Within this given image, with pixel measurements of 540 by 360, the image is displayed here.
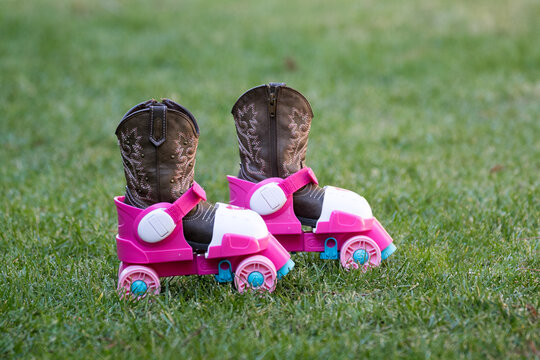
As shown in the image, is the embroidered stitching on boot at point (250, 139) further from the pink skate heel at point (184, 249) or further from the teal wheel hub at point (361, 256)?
the teal wheel hub at point (361, 256)

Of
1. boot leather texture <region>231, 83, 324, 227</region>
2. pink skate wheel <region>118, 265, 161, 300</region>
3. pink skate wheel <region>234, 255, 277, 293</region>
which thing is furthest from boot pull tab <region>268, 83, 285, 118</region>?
pink skate wheel <region>118, 265, 161, 300</region>

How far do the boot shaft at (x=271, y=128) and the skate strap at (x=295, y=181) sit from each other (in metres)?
0.06

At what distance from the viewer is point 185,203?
9.55 ft

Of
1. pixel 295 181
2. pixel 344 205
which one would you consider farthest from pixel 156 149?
pixel 344 205

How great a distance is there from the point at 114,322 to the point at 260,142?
A: 1.11 metres

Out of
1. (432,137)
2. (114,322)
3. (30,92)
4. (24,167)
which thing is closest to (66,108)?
(30,92)

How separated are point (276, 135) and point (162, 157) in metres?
0.59

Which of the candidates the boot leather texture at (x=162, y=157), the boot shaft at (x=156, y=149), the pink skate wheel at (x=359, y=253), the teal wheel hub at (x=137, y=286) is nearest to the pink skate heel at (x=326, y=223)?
the pink skate wheel at (x=359, y=253)

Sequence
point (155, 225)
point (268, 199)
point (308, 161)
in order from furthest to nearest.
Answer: point (308, 161) < point (268, 199) < point (155, 225)

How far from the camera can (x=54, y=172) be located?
212 inches

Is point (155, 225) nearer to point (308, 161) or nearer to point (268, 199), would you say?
point (268, 199)

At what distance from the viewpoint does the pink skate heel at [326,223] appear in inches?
123

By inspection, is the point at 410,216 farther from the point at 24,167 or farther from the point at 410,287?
the point at 24,167

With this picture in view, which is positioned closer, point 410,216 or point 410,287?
point 410,287
